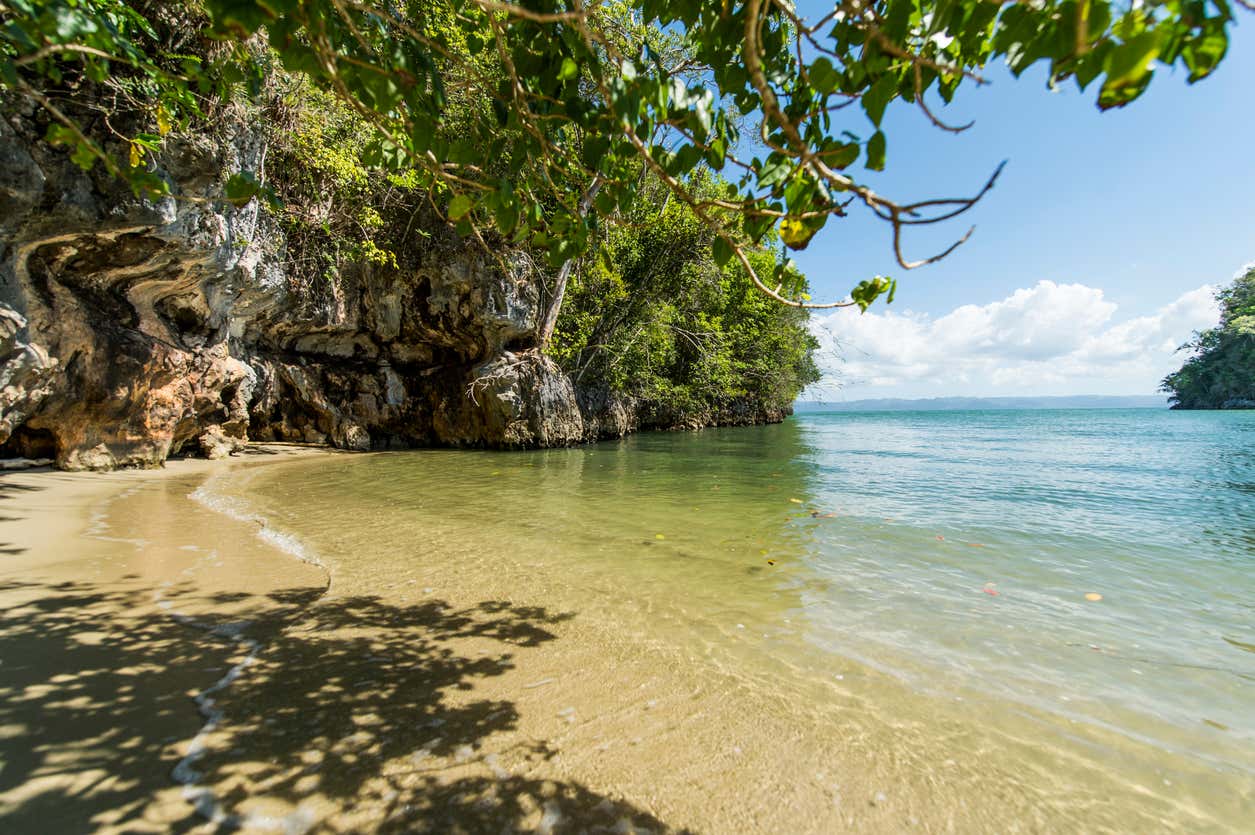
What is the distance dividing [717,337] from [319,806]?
18.6 m

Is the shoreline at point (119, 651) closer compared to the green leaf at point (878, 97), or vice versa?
the green leaf at point (878, 97)

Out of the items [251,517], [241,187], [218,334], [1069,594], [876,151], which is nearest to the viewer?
[876,151]

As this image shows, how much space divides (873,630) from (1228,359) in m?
88.1

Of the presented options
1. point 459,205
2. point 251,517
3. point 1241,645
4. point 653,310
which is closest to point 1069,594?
point 1241,645

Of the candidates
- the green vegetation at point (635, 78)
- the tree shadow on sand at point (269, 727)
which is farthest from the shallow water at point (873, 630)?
the green vegetation at point (635, 78)

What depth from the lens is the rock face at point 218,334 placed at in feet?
21.4

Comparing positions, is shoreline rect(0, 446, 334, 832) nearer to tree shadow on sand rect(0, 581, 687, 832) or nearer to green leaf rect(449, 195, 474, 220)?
tree shadow on sand rect(0, 581, 687, 832)

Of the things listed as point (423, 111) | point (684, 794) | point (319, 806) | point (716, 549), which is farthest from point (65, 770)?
point (716, 549)

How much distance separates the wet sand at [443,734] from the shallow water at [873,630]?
2 centimetres

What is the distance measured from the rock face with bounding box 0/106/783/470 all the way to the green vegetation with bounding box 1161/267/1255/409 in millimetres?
75756

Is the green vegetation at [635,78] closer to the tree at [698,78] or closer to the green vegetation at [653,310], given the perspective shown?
the tree at [698,78]

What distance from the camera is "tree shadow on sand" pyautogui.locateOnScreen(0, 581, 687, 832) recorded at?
1798mm

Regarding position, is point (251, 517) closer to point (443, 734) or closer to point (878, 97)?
point (443, 734)

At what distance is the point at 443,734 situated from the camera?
89.4 inches
